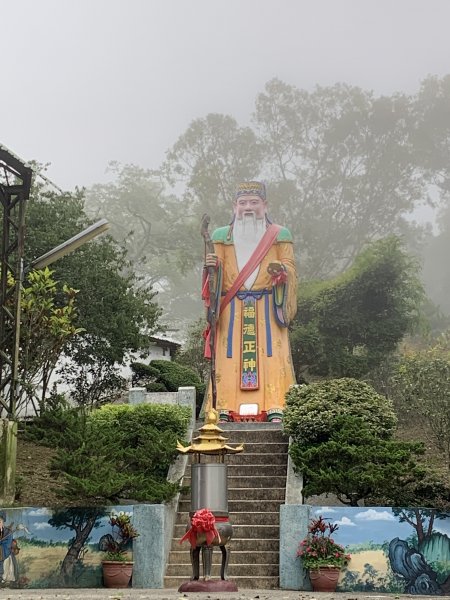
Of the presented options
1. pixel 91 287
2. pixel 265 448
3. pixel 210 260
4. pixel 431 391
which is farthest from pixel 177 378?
pixel 265 448

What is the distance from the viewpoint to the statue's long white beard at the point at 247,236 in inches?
755

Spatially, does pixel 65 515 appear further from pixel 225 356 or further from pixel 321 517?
pixel 225 356

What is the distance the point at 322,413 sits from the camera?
14.1 m

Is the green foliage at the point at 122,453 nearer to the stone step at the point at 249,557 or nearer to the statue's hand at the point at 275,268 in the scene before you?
the stone step at the point at 249,557

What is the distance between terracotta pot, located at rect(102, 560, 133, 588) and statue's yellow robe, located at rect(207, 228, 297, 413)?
6.43m

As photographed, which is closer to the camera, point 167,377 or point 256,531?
point 256,531

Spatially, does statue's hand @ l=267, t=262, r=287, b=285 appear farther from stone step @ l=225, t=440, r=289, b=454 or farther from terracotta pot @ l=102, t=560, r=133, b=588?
terracotta pot @ l=102, t=560, r=133, b=588

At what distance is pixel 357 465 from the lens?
1267 centimetres

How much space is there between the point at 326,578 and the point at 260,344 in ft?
24.5

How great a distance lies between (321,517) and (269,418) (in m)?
5.71

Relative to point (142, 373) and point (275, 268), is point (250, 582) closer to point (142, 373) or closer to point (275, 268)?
point (275, 268)

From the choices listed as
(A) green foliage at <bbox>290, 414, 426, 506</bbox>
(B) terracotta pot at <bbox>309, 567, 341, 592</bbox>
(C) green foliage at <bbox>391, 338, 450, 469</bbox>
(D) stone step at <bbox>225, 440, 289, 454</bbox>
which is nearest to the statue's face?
(C) green foliage at <bbox>391, 338, 450, 469</bbox>

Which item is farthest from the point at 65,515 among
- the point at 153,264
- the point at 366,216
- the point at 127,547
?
the point at 153,264

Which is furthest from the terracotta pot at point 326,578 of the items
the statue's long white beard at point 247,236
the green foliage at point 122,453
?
the statue's long white beard at point 247,236
